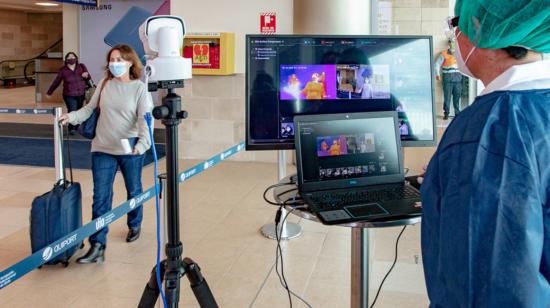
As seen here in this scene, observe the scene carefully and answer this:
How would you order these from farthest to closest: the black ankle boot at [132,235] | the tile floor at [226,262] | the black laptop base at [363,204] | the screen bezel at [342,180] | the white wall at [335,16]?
the white wall at [335,16] → the black ankle boot at [132,235] → the tile floor at [226,262] → the screen bezel at [342,180] → the black laptop base at [363,204]

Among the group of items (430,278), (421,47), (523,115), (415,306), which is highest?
(421,47)

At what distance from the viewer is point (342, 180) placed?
6.15 feet

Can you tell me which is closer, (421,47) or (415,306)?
(421,47)

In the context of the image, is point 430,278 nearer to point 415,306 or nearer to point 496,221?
point 496,221

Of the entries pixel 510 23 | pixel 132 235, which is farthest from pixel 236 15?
pixel 510 23

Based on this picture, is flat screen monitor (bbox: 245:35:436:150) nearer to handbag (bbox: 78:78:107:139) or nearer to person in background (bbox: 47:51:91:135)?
handbag (bbox: 78:78:107:139)

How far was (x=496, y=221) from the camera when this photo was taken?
40.1 inches

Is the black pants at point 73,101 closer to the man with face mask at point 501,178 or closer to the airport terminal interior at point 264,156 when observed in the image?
the airport terminal interior at point 264,156

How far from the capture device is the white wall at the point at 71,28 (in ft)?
34.5

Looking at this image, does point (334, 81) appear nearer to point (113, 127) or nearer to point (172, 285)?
point (172, 285)

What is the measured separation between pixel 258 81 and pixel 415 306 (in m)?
1.51

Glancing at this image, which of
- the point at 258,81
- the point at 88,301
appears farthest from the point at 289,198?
the point at 88,301

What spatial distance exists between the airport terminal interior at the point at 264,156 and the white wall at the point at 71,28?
244 centimetres

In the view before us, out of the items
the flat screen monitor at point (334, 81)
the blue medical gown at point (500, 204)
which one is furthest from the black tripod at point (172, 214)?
the blue medical gown at point (500, 204)
